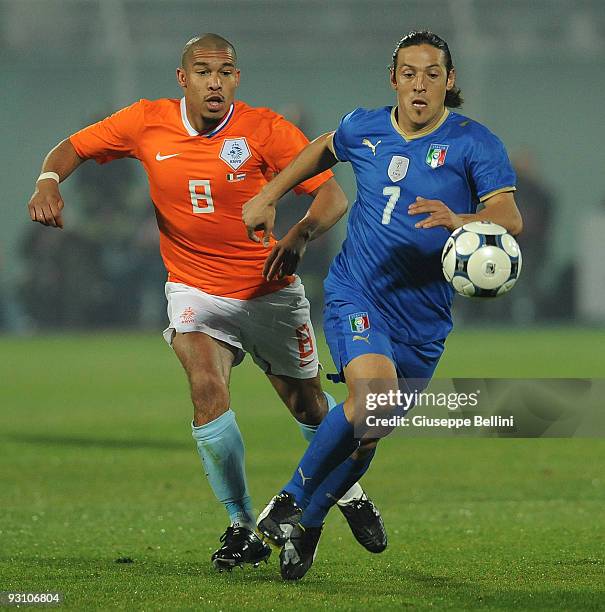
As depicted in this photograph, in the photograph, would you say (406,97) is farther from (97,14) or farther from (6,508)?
(97,14)

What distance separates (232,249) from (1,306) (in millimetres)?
20547

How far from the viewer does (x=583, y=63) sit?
32219 mm

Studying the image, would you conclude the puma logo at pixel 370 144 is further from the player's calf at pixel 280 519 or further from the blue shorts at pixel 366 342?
the player's calf at pixel 280 519

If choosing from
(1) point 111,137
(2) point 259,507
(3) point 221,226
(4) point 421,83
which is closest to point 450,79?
(4) point 421,83

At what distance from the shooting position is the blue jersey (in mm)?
6414

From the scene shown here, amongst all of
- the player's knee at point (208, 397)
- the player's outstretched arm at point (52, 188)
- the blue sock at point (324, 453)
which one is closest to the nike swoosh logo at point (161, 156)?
the player's outstretched arm at point (52, 188)

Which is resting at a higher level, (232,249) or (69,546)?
(232,249)

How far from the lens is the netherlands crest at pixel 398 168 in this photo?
255 inches

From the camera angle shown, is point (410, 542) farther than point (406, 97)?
Yes

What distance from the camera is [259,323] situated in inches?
294

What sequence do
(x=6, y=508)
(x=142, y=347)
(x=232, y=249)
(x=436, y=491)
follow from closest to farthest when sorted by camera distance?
(x=232, y=249)
(x=6, y=508)
(x=436, y=491)
(x=142, y=347)

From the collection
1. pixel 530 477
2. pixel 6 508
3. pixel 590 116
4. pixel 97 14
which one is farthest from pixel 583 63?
pixel 6 508

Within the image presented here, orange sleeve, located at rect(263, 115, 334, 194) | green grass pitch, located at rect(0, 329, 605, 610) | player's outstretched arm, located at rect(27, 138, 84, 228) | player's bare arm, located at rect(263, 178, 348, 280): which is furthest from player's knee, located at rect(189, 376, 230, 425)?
orange sleeve, located at rect(263, 115, 334, 194)

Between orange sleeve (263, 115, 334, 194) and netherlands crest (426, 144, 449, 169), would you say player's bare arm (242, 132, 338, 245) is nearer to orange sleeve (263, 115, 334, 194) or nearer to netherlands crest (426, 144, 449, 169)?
netherlands crest (426, 144, 449, 169)
